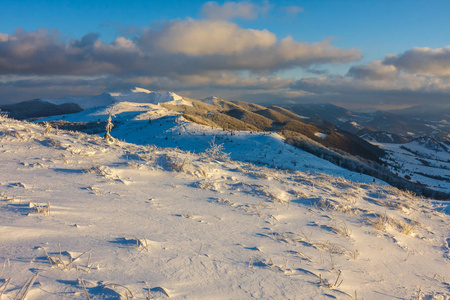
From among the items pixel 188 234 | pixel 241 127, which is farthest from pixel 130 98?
pixel 188 234

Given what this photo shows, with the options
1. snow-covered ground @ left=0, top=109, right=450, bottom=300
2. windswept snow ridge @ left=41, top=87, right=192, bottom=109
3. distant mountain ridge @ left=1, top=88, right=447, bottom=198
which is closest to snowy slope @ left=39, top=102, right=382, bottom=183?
distant mountain ridge @ left=1, top=88, right=447, bottom=198

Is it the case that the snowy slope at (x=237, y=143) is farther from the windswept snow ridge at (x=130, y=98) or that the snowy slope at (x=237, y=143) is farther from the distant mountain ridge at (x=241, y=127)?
the windswept snow ridge at (x=130, y=98)

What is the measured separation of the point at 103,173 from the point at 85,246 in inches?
129

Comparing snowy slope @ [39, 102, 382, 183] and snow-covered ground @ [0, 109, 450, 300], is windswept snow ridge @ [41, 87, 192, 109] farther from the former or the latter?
snow-covered ground @ [0, 109, 450, 300]

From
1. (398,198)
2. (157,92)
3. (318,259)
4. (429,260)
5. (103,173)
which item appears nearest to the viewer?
(318,259)

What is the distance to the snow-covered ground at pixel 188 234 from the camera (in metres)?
2.62

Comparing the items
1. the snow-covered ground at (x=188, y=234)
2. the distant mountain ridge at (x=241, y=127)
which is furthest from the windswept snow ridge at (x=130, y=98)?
the snow-covered ground at (x=188, y=234)

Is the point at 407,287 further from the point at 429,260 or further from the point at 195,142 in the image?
the point at 195,142

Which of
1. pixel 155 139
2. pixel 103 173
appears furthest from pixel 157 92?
pixel 103 173

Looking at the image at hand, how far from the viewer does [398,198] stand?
8.47 meters

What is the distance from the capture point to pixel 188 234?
3.85m

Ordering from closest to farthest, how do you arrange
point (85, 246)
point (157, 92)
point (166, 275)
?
point (166, 275)
point (85, 246)
point (157, 92)

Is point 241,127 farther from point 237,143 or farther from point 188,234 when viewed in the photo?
point 188,234

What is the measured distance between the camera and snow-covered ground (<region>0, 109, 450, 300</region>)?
2621 mm
